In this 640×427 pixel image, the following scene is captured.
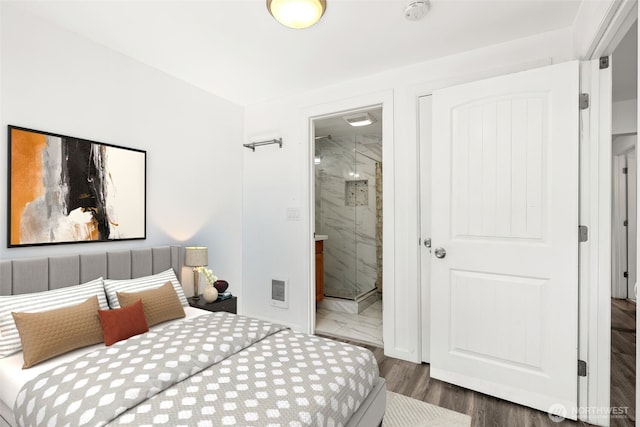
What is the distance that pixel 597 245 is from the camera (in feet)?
6.37

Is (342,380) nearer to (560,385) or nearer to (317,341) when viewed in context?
(317,341)

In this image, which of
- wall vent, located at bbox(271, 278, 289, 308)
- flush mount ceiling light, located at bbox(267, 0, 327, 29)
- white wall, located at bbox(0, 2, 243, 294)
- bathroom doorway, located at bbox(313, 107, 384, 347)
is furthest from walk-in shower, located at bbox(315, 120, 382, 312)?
flush mount ceiling light, located at bbox(267, 0, 327, 29)

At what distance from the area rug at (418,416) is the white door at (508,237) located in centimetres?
35

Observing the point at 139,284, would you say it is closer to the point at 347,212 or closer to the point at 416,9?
the point at 416,9

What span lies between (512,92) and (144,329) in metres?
→ 2.76

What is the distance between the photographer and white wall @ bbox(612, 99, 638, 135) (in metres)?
3.82

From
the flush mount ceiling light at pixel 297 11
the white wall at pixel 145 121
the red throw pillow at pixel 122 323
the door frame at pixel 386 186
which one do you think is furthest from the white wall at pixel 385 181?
the red throw pillow at pixel 122 323

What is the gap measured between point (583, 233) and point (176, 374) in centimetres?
236

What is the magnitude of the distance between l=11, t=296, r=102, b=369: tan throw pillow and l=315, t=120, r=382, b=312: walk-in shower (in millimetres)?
3266

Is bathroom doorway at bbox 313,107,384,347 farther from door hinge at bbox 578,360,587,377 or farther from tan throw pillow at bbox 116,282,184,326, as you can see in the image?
door hinge at bbox 578,360,587,377

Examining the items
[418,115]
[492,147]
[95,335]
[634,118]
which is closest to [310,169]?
[418,115]

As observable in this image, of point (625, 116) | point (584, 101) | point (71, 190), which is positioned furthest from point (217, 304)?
point (625, 116)

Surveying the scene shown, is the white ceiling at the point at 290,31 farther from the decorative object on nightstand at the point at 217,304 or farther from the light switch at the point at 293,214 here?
the decorative object on nightstand at the point at 217,304

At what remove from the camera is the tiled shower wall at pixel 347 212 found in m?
4.95
